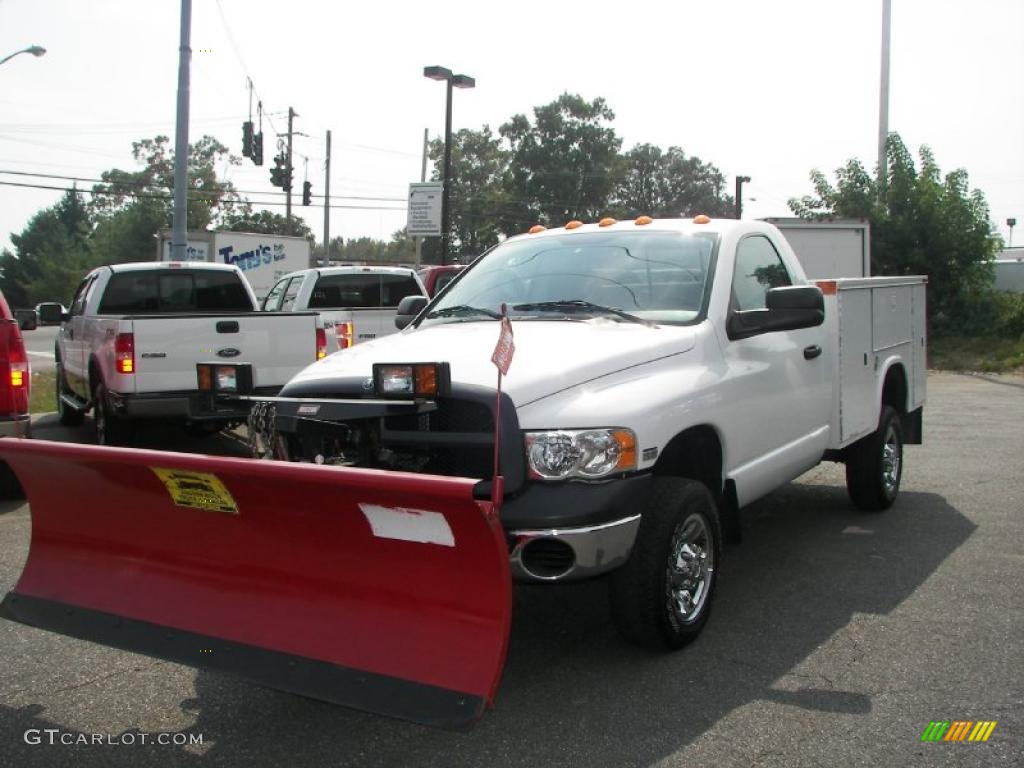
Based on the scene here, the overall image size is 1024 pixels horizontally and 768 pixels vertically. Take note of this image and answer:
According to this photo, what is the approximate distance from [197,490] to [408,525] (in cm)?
98

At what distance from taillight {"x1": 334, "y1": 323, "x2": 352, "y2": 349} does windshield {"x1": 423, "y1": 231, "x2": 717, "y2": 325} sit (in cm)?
658

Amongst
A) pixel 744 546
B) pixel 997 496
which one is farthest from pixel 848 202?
pixel 744 546

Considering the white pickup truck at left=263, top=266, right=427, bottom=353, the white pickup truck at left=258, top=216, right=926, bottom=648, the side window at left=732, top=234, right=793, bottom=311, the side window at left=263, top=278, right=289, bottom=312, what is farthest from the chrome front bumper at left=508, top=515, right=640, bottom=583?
the side window at left=263, top=278, right=289, bottom=312

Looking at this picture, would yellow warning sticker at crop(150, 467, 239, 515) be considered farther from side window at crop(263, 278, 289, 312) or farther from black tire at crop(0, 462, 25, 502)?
side window at crop(263, 278, 289, 312)

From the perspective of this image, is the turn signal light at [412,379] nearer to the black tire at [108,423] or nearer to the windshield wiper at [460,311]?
the windshield wiper at [460,311]

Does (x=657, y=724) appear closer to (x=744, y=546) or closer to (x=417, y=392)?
(x=417, y=392)

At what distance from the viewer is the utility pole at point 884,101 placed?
27.8 m

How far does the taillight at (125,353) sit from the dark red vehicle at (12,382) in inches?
44.0

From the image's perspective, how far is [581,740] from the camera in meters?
3.67

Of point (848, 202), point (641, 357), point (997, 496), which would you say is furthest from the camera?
point (848, 202)

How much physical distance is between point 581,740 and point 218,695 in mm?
1500

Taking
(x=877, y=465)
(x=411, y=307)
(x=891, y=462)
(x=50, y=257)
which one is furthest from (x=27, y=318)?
(x=50, y=257)

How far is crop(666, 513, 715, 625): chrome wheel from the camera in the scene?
4.35m

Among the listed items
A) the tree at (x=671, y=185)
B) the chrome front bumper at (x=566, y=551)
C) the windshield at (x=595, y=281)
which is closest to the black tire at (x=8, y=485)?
the windshield at (x=595, y=281)
